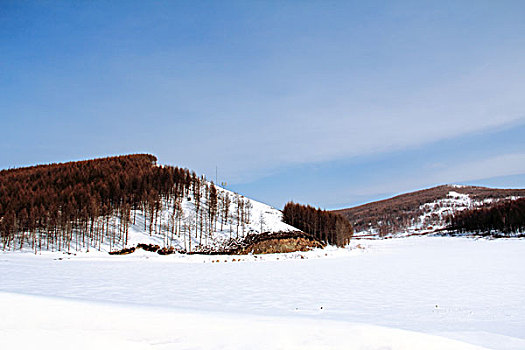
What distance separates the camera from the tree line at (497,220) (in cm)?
9044

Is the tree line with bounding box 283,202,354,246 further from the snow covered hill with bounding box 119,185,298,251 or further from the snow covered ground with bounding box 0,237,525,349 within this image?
the snow covered ground with bounding box 0,237,525,349

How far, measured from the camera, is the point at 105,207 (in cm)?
4003

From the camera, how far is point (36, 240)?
3484 centimetres

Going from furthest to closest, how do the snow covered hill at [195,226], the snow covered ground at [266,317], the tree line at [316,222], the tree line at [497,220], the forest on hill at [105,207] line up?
the tree line at [497,220], the tree line at [316,222], the snow covered hill at [195,226], the forest on hill at [105,207], the snow covered ground at [266,317]

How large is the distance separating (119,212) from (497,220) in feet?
357

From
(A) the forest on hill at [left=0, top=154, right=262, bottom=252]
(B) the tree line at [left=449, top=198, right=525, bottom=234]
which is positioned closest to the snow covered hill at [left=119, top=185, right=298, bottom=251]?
(A) the forest on hill at [left=0, top=154, right=262, bottom=252]

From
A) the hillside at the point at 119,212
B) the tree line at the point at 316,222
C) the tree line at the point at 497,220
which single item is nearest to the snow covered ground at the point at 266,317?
the hillside at the point at 119,212

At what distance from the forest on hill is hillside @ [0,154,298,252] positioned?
9cm

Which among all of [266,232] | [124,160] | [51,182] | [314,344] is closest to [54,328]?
[314,344]

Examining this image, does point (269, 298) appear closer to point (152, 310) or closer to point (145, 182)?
point (152, 310)

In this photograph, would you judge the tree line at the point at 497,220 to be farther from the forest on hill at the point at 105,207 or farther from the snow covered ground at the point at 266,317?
the snow covered ground at the point at 266,317

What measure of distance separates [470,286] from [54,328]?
1405 cm

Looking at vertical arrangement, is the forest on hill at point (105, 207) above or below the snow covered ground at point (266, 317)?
above

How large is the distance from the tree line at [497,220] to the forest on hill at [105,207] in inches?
3207
